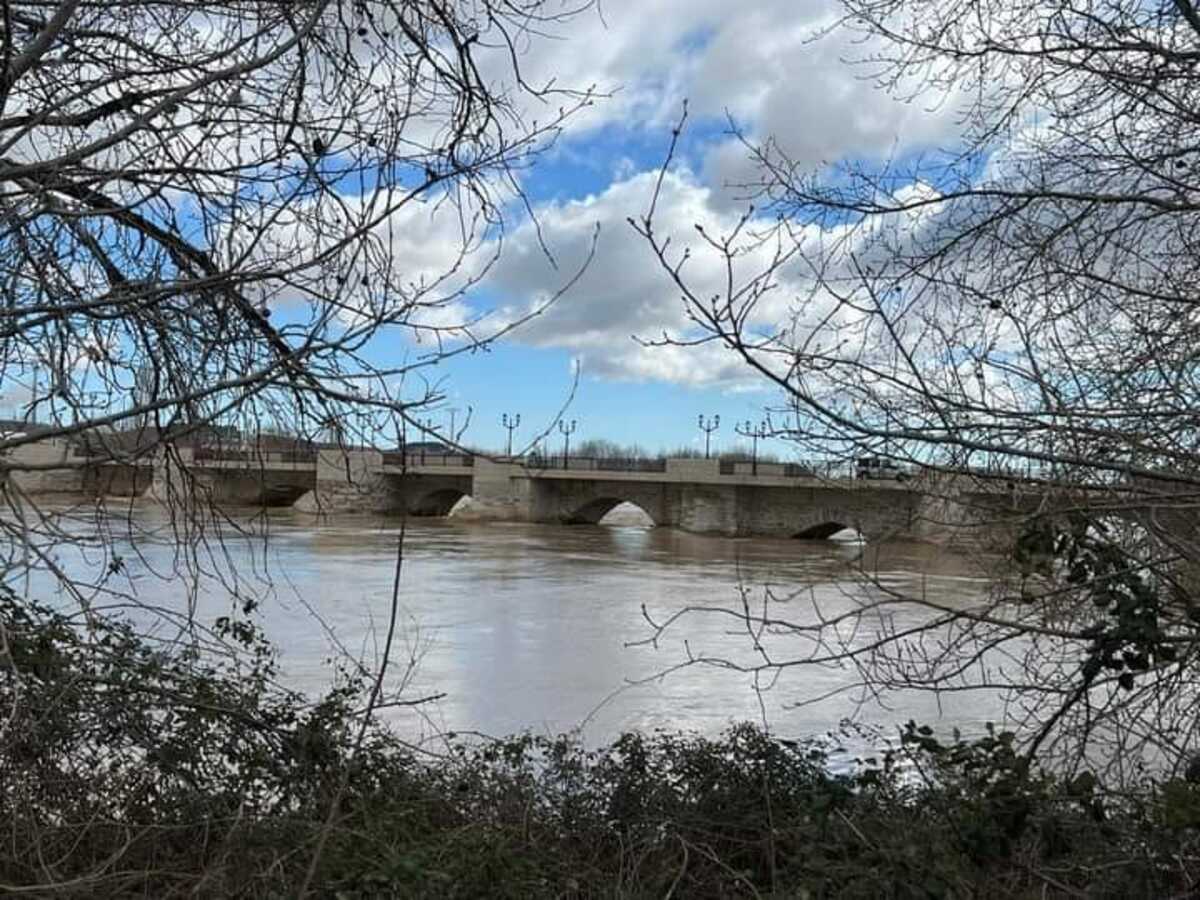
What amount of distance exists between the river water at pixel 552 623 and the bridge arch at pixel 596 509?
17.7m

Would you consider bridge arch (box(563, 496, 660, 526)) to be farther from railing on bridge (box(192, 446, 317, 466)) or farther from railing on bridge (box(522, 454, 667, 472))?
railing on bridge (box(192, 446, 317, 466))

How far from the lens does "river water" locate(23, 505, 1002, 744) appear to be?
239 inches

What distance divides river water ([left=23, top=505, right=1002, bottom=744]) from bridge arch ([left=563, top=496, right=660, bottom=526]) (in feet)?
58.2

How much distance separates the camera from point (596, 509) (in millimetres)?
47750

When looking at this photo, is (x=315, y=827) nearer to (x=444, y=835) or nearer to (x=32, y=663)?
(x=444, y=835)

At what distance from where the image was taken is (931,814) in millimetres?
4332

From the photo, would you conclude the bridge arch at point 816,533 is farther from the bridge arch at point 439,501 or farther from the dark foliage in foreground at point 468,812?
the dark foliage in foreground at point 468,812

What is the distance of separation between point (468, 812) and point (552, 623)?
1137cm

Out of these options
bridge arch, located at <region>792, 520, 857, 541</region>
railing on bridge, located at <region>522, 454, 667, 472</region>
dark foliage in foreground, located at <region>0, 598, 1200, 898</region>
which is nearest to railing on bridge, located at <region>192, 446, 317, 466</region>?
dark foliage in foreground, located at <region>0, 598, 1200, 898</region>

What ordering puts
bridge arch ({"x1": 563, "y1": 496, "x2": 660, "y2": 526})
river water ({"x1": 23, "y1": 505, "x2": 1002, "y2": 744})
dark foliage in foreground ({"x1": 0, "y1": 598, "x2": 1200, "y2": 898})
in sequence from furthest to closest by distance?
1. bridge arch ({"x1": 563, "y1": 496, "x2": 660, "y2": 526})
2. river water ({"x1": 23, "y1": 505, "x2": 1002, "y2": 744})
3. dark foliage in foreground ({"x1": 0, "y1": 598, "x2": 1200, "y2": 898})

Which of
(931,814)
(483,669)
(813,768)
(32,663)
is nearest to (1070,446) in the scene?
(931,814)

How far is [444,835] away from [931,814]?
195 centimetres

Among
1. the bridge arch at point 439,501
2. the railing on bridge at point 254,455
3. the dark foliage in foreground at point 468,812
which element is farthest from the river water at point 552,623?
→ the bridge arch at point 439,501

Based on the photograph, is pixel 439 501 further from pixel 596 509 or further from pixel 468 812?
pixel 468 812
